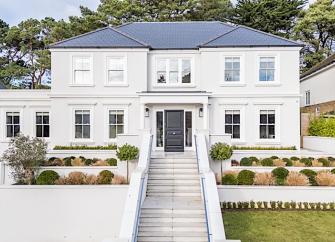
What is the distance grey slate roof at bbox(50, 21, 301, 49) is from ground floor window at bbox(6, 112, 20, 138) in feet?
19.5

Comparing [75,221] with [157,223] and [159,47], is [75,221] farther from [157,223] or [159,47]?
[159,47]

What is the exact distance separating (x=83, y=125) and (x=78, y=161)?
177 inches

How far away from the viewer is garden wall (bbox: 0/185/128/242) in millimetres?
13984

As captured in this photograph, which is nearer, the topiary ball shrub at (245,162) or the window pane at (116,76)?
the topiary ball shrub at (245,162)

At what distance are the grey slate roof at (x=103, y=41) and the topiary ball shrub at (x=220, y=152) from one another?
348 inches

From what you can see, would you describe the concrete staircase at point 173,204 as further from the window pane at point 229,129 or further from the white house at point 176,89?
the window pane at point 229,129

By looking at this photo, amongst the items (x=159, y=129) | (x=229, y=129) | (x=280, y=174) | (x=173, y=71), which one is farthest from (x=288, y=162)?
(x=173, y=71)

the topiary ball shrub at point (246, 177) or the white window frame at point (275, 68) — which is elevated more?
the white window frame at point (275, 68)

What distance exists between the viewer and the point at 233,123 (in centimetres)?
2195

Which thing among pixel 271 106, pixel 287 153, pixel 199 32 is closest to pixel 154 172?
pixel 287 153

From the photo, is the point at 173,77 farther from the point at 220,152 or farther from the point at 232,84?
the point at 220,152

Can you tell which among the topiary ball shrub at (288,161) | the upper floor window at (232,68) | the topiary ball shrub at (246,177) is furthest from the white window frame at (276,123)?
the topiary ball shrub at (246,177)

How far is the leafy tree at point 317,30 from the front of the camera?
127ft

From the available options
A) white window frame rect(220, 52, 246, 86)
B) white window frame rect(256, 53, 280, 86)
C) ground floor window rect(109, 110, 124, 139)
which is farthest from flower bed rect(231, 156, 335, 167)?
ground floor window rect(109, 110, 124, 139)
